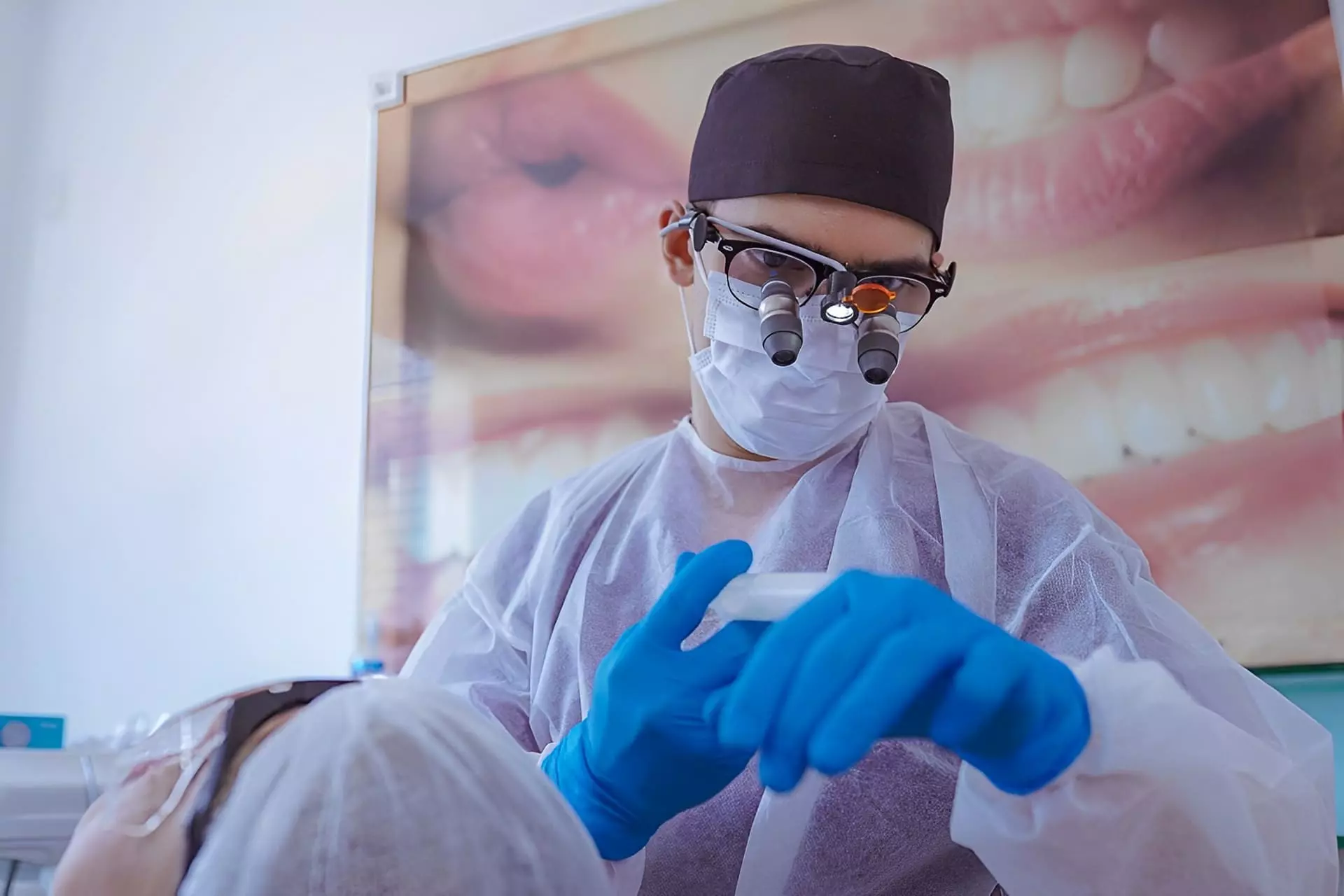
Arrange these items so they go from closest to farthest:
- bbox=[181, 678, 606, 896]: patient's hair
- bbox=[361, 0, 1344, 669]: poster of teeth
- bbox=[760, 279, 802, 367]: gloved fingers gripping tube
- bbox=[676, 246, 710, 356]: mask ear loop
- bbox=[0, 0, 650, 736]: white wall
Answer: bbox=[181, 678, 606, 896]: patient's hair, bbox=[760, 279, 802, 367]: gloved fingers gripping tube, bbox=[676, 246, 710, 356]: mask ear loop, bbox=[361, 0, 1344, 669]: poster of teeth, bbox=[0, 0, 650, 736]: white wall

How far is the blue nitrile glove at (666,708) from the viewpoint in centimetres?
77

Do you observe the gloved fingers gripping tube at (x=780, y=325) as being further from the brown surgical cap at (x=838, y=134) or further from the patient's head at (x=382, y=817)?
the patient's head at (x=382, y=817)

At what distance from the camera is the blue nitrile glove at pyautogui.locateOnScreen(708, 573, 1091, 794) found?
25.4 inches

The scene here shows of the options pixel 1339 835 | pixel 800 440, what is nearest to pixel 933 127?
pixel 800 440

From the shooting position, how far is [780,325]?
106cm

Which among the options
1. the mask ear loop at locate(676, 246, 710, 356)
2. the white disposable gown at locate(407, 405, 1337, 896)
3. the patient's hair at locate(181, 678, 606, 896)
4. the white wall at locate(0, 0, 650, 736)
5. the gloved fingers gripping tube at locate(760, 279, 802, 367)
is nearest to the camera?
the patient's hair at locate(181, 678, 606, 896)

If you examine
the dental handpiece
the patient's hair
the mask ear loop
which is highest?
the mask ear loop

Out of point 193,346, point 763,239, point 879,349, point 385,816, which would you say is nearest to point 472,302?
point 193,346

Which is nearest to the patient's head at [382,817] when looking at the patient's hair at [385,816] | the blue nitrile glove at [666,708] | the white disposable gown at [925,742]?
the patient's hair at [385,816]

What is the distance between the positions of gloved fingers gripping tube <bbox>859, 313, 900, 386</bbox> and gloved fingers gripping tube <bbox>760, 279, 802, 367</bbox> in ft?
0.22

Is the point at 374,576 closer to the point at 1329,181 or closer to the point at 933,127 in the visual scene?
the point at 933,127

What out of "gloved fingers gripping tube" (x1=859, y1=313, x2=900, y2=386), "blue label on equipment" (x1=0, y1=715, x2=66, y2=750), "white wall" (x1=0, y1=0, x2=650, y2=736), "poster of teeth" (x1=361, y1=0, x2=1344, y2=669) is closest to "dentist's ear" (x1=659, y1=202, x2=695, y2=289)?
"gloved fingers gripping tube" (x1=859, y1=313, x2=900, y2=386)

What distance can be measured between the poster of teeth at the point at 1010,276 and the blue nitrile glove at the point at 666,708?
2.88ft

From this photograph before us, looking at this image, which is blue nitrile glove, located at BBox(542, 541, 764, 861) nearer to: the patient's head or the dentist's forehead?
the patient's head
